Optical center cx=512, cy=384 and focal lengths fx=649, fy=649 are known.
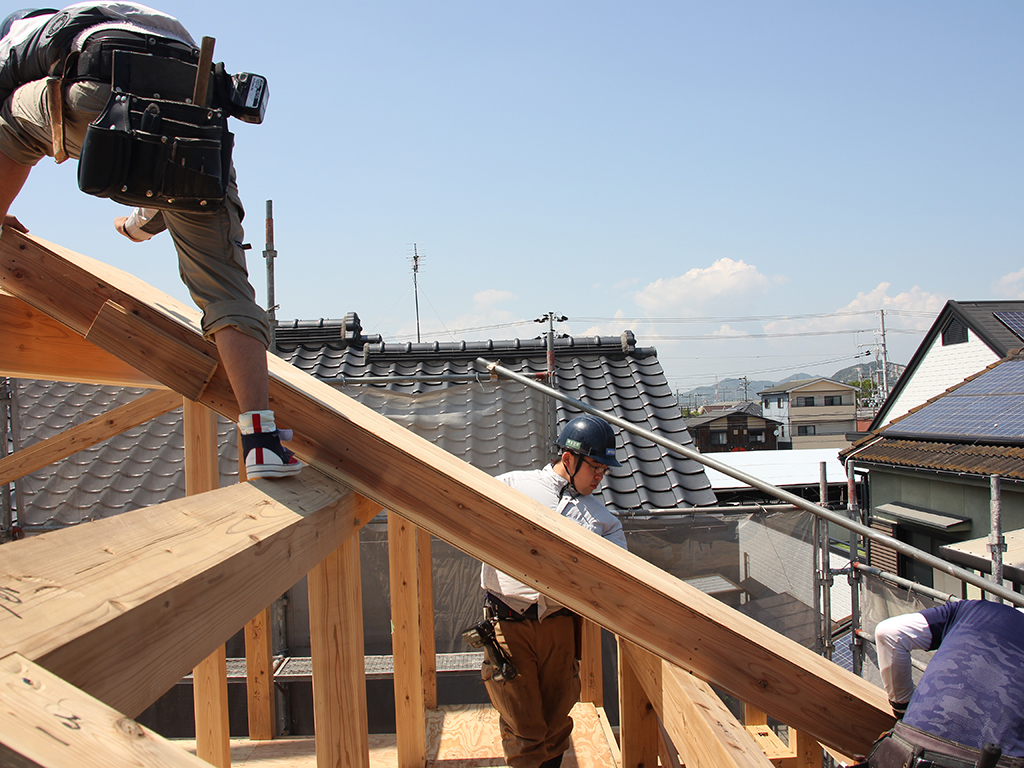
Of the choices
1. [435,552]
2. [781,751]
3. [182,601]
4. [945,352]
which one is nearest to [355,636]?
[182,601]

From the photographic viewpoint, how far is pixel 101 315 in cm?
176

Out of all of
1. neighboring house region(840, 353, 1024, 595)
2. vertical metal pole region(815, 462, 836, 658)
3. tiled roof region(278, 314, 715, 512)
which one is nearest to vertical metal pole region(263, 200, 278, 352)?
tiled roof region(278, 314, 715, 512)

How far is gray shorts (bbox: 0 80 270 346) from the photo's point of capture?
1626 millimetres

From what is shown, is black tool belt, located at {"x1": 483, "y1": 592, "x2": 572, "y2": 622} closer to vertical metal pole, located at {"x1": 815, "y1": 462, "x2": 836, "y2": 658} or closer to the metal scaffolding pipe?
the metal scaffolding pipe

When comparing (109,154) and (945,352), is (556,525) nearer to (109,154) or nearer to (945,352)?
(109,154)

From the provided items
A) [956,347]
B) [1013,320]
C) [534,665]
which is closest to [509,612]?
[534,665]

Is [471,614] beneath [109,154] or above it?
beneath

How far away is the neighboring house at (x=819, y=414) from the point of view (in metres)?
44.7

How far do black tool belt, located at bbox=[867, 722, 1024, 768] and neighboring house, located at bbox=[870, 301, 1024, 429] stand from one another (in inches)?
530

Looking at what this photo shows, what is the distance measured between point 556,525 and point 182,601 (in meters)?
0.96

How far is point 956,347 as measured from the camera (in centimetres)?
1567

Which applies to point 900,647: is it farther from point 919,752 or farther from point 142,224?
point 142,224

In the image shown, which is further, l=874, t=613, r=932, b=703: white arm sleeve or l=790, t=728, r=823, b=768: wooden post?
l=874, t=613, r=932, b=703: white arm sleeve

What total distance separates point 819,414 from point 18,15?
49920 millimetres
